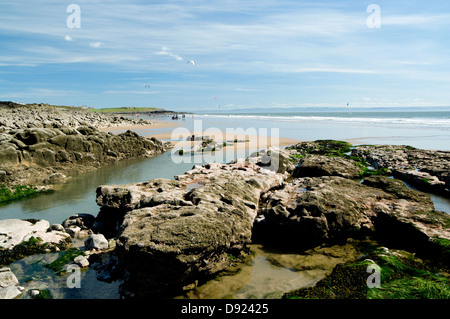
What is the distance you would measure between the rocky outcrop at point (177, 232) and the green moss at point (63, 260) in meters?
1.57

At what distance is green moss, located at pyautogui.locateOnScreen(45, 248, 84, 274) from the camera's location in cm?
738

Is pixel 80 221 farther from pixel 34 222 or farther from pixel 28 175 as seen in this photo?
pixel 28 175

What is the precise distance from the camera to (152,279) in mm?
5879

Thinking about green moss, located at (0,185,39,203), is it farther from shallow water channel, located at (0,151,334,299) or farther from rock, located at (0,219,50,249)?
rock, located at (0,219,50,249)

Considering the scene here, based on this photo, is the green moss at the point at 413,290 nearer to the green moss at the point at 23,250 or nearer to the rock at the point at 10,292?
the rock at the point at 10,292

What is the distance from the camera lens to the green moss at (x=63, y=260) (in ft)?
24.2

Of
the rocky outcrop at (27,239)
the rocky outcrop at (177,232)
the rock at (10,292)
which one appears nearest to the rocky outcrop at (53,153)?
the rocky outcrop at (27,239)

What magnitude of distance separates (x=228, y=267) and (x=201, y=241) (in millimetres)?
1432

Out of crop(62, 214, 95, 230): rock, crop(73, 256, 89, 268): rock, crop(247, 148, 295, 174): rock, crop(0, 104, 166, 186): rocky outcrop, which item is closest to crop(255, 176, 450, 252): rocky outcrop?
crop(73, 256, 89, 268): rock

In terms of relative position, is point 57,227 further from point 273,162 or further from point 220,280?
point 273,162

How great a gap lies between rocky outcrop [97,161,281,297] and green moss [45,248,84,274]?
157 cm

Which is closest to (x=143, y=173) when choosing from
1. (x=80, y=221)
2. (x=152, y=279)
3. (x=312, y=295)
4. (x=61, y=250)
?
(x=80, y=221)

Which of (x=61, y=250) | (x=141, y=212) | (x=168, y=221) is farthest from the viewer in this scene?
(x=61, y=250)

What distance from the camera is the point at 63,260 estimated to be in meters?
7.71
